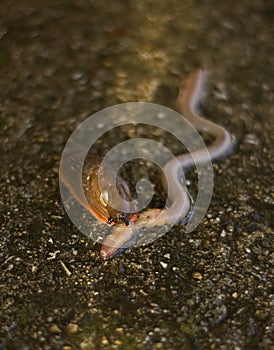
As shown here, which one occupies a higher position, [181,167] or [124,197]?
[124,197]

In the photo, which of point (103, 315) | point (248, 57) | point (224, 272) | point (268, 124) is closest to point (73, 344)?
point (103, 315)

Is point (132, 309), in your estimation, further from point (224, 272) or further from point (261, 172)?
point (261, 172)

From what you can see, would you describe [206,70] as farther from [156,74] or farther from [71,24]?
[71,24]

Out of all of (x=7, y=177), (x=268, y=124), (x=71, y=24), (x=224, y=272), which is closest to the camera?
(x=224, y=272)

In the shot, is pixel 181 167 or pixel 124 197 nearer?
pixel 124 197

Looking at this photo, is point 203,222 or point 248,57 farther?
point 248,57

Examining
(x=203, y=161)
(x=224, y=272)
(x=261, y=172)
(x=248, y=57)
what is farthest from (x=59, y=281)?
(x=248, y=57)

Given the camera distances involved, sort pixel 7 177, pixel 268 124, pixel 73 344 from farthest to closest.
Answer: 1. pixel 268 124
2. pixel 7 177
3. pixel 73 344
